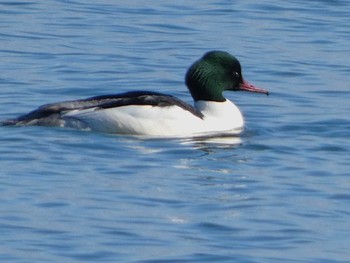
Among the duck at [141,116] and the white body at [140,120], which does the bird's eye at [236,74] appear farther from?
the white body at [140,120]

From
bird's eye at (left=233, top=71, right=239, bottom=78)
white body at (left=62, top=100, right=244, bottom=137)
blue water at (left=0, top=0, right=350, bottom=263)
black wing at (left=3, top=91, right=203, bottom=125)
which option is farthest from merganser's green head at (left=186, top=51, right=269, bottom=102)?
white body at (left=62, top=100, right=244, bottom=137)

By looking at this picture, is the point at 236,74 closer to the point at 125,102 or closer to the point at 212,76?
the point at 212,76

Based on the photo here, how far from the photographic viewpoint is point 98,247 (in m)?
11.9

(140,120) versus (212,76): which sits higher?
(212,76)

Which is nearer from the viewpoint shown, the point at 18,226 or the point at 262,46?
the point at 18,226

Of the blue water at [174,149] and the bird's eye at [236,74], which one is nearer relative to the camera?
the blue water at [174,149]

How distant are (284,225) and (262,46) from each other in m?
9.64

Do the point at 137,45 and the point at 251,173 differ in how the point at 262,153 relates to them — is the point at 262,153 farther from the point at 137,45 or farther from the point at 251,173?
the point at 137,45

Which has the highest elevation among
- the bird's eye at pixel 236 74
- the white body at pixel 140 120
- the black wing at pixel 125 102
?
the bird's eye at pixel 236 74

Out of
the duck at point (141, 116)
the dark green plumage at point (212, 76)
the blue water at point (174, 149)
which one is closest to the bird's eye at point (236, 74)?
the dark green plumage at point (212, 76)

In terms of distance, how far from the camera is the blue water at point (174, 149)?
12.2 metres

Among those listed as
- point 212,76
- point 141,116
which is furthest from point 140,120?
point 212,76

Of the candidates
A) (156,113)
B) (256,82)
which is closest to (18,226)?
(156,113)

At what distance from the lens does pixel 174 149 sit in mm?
15859
